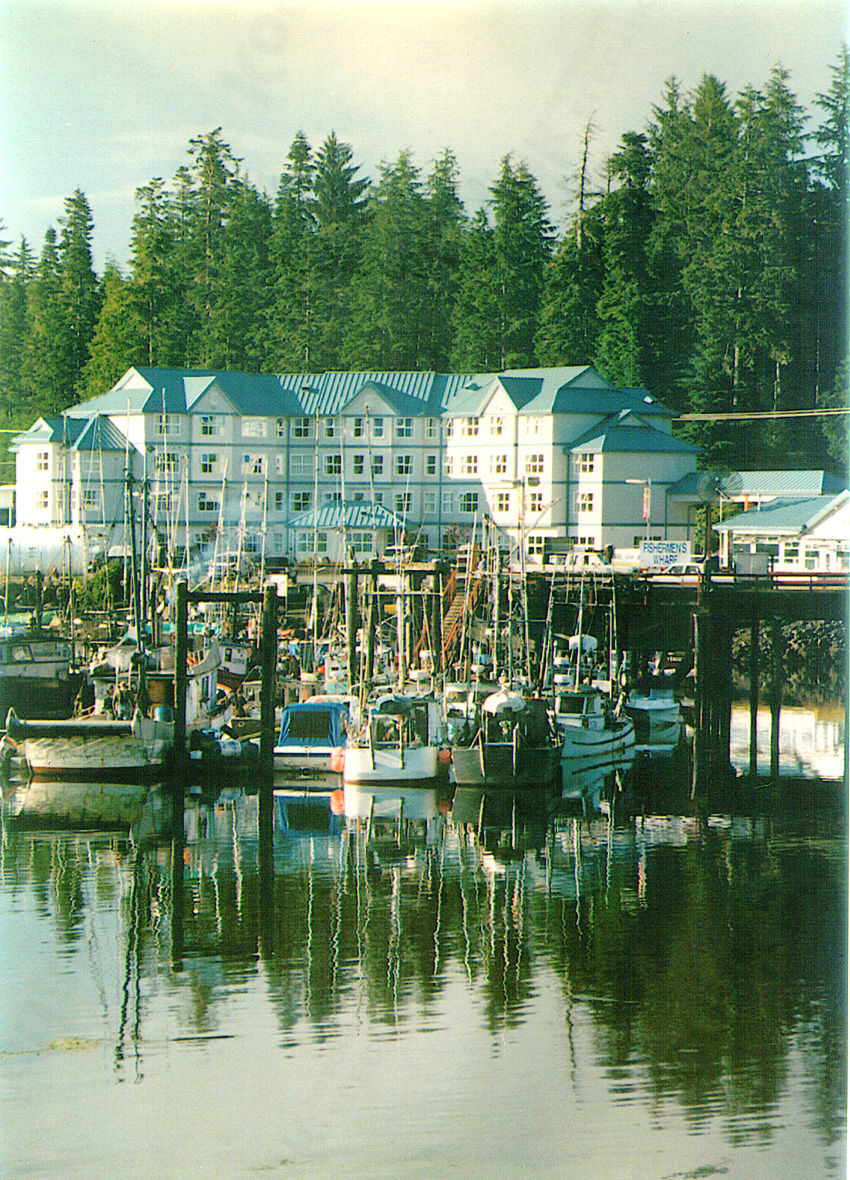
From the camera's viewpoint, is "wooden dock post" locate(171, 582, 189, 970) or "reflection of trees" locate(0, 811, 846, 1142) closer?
"reflection of trees" locate(0, 811, 846, 1142)

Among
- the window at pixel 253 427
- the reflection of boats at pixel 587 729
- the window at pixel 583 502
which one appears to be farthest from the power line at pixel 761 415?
the reflection of boats at pixel 587 729

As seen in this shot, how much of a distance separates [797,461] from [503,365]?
63.5ft

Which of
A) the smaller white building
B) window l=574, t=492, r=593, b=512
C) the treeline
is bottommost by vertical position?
the smaller white building

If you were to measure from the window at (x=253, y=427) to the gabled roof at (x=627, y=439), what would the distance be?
16412mm

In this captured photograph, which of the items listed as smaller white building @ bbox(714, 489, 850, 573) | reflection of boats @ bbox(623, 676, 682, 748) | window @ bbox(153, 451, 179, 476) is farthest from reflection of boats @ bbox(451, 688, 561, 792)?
window @ bbox(153, 451, 179, 476)

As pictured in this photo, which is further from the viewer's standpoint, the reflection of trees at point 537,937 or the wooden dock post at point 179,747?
the wooden dock post at point 179,747

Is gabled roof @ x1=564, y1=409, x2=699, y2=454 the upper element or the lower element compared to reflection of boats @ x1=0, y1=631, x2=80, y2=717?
upper

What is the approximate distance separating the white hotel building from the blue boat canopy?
32230mm

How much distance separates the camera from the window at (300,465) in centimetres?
7462

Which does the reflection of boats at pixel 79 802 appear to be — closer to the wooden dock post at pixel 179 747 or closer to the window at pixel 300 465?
the wooden dock post at pixel 179 747

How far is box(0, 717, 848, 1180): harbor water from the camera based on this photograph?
13.2 m

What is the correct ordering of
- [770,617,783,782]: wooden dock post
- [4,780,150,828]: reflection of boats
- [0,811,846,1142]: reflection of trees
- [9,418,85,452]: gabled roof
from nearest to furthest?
[0,811,846,1142]: reflection of trees
[4,780,150,828]: reflection of boats
[770,617,783,782]: wooden dock post
[9,418,85,452]: gabled roof

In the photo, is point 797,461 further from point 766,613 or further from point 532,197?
point 766,613

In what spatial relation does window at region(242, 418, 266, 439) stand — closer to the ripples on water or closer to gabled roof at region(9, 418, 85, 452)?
gabled roof at region(9, 418, 85, 452)
